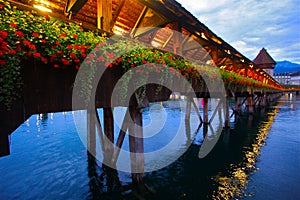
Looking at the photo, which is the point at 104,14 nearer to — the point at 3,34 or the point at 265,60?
the point at 3,34

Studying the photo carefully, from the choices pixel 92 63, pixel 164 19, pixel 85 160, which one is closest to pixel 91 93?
pixel 92 63

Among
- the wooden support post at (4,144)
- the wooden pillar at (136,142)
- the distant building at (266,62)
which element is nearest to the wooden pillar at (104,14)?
the wooden pillar at (136,142)

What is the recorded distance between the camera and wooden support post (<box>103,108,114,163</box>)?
700 cm

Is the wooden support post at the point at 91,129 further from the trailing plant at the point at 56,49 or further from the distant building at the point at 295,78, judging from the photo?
the distant building at the point at 295,78

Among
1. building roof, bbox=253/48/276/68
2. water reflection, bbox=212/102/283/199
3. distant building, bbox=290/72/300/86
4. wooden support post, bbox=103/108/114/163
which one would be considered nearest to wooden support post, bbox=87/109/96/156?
wooden support post, bbox=103/108/114/163

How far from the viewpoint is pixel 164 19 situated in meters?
6.33

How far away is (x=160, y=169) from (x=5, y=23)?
255 inches

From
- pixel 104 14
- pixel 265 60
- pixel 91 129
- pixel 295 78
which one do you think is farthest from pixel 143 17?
pixel 295 78

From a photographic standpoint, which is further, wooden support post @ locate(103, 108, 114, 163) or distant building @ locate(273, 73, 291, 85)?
distant building @ locate(273, 73, 291, 85)

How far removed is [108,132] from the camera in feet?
23.1

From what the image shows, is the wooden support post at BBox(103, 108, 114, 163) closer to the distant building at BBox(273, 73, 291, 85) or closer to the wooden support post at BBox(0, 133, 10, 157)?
the wooden support post at BBox(0, 133, 10, 157)

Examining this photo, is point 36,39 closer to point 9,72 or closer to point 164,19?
point 9,72

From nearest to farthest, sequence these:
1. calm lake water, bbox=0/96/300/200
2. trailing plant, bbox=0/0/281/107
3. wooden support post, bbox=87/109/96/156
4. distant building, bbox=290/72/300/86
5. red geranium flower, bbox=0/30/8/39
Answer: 1. red geranium flower, bbox=0/30/8/39
2. trailing plant, bbox=0/0/281/107
3. calm lake water, bbox=0/96/300/200
4. wooden support post, bbox=87/109/96/156
5. distant building, bbox=290/72/300/86

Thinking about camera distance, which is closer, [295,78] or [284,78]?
[295,78]
